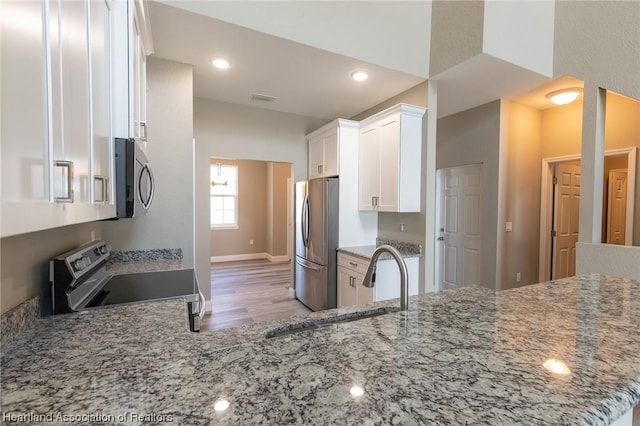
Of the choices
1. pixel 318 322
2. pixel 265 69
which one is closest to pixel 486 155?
pixel 265 69

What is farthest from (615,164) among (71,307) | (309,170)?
(71,307)

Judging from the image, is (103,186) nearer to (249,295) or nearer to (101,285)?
(101,285)

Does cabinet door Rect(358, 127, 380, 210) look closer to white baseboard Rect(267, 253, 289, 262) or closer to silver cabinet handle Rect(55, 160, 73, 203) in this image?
silver cabinet handle Rect(55, 160, 73, 203)

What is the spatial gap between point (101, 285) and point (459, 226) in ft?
14.2

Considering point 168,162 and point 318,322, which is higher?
point 168,162

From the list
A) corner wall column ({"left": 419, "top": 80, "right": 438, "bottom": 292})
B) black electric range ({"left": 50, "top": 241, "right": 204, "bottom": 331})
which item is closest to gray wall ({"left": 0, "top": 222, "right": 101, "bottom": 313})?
black electric range ({"left": 50, "top": 241, "right": 204, "bottom": 331})

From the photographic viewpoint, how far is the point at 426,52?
2961mm

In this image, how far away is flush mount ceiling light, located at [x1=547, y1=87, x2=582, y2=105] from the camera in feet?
10.8

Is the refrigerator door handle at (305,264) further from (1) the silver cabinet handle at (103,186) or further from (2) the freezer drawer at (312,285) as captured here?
(1) the silver cabinet handle at (103,186)

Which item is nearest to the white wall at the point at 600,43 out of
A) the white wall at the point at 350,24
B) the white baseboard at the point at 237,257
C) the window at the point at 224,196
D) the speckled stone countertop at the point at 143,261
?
the white wall at the point at 350,24

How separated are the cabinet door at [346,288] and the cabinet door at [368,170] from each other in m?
0.84

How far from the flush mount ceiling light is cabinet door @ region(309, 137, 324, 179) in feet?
9.41

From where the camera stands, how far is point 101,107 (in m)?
1.06

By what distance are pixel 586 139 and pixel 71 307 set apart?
13.9ft
